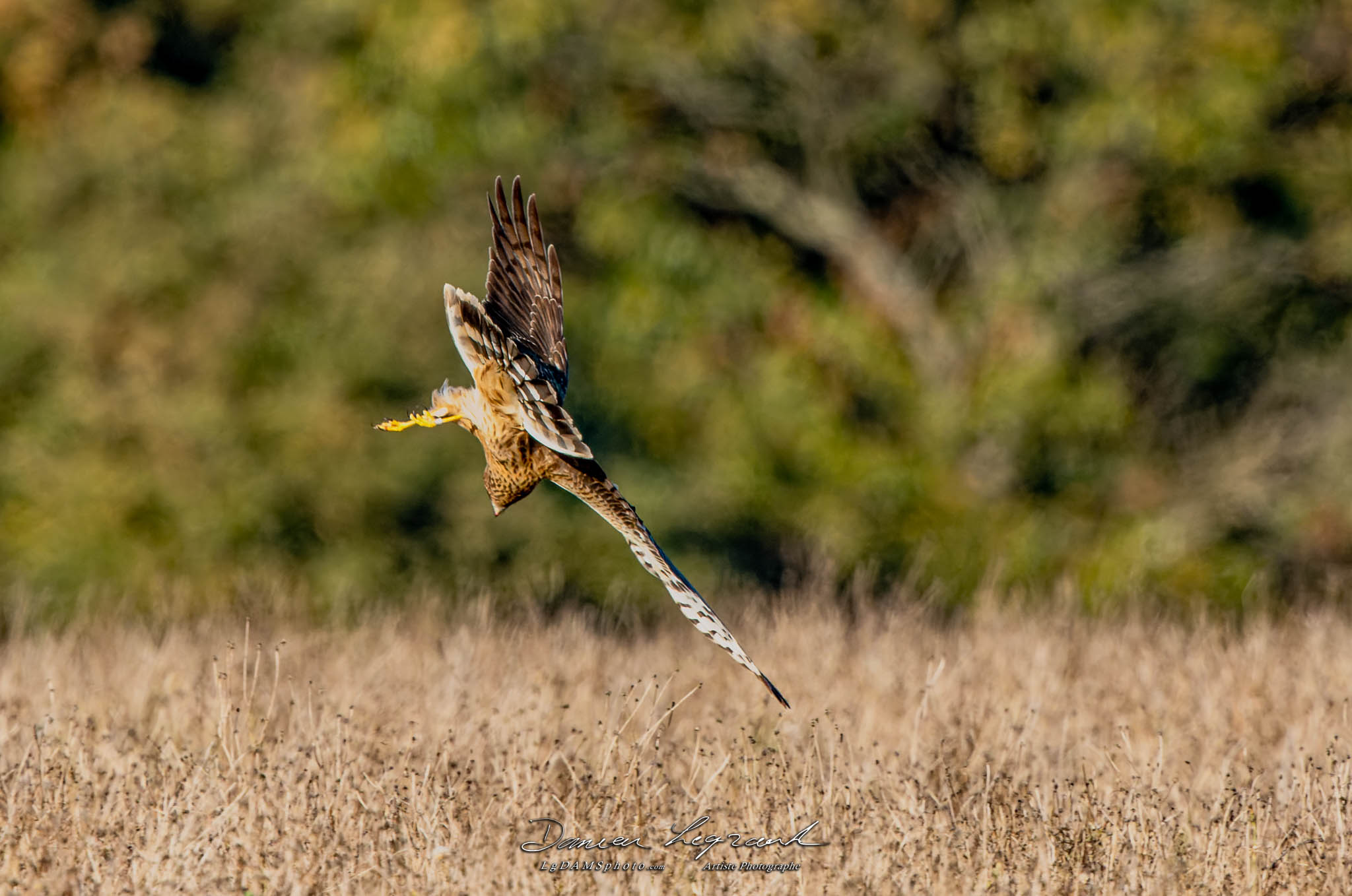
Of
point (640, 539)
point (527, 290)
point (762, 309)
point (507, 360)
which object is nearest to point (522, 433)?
point (507, 360)

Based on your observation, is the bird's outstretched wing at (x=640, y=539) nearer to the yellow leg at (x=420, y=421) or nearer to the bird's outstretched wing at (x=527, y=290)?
the yellow leg at (x=420, y=421)

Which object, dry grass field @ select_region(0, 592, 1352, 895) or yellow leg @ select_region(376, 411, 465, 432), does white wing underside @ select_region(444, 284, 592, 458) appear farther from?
dry grass field @ select_region(0, 592, 1352, 895)

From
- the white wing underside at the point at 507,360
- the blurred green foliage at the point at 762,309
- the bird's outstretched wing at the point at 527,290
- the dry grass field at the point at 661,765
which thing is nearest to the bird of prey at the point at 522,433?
the white wing underside at the point at 507,360

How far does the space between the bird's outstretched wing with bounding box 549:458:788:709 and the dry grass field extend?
52 cm

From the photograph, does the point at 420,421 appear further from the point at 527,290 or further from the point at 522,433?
the point at 527,290

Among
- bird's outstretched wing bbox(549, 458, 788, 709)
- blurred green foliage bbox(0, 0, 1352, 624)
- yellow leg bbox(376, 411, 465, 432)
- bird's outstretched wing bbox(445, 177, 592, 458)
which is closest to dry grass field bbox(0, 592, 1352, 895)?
bird's outstretched wing bbox(549, 458, 788, 709)

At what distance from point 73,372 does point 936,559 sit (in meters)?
9.36

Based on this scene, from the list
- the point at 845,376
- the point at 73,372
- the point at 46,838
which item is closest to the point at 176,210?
the point at 73,372

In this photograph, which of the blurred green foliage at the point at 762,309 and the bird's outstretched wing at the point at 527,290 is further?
the blurred green foliage at the point at 762,309

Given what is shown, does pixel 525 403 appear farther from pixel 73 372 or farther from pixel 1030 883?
pixel 73 372

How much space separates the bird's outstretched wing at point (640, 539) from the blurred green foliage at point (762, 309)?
8638mm

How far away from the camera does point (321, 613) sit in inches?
465

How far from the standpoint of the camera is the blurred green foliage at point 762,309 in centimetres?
1628

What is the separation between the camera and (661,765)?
599 cm
